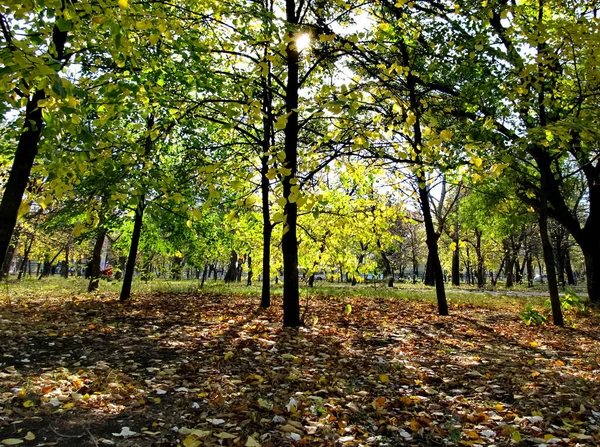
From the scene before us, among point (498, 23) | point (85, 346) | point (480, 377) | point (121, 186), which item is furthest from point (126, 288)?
point (498, 23)

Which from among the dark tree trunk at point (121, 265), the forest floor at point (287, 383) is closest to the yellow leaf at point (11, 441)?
the forest floor at point (287, 383)

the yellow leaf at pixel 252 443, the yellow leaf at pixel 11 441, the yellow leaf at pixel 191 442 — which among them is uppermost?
the yellow leaf at pixel 11 441

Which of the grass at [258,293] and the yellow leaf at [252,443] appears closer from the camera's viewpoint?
the yellow leaf at [252,443]

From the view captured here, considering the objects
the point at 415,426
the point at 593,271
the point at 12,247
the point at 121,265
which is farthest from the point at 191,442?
the point at 12,247

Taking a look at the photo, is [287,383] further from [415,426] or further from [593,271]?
[593,271]

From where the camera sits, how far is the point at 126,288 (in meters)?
11.7

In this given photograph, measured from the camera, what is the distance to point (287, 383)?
175 inches

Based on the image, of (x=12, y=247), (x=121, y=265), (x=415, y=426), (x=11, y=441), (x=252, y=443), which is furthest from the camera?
(x=12, y=247)

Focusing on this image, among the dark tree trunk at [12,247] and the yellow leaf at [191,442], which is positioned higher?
the dark tree trunk at [12,247]

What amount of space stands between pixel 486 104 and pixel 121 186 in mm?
8494

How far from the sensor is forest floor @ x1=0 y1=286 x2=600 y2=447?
323 cm

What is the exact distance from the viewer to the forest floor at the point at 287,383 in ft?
10.6

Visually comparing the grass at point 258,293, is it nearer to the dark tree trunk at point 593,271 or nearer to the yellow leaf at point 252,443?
the dark tree trunk at point 593,271

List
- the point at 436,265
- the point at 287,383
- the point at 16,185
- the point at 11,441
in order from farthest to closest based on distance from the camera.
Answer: the point at 436,265, the point at 16,185, the point at 287,383, the point at 11,441
